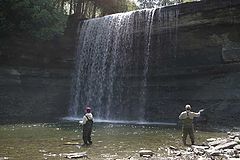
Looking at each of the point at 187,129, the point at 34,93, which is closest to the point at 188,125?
the point at 187,129

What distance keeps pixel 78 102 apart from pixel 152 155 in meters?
20.7

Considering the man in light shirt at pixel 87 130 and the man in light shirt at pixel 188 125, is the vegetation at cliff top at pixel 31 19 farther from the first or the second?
the man in light shirt at pixel 188 125

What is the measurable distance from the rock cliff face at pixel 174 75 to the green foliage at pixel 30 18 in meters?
2.65

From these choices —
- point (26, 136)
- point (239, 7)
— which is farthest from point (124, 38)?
point (26, 136)

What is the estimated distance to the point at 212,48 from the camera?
1057 inches

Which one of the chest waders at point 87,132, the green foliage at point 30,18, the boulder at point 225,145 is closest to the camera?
the boulder at point 225,145

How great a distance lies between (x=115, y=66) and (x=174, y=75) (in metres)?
5.49

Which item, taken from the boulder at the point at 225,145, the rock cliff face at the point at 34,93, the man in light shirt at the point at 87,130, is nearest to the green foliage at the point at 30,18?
the rock cliff face at the point at 34,93

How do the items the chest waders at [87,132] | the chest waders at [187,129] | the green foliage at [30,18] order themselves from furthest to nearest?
the green foliage at [30,18] → the chest waders at [87,132] → the chest waders at [187,129]

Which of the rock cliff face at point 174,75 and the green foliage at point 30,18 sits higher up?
the green foliage at point 30,18

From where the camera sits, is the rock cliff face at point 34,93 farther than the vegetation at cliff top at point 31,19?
No

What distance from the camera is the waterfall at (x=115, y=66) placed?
97.1 ft

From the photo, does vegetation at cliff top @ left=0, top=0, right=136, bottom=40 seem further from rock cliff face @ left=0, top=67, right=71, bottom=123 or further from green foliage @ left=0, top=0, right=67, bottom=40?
rock cliff face @ left=0, top=67, right=71, bottom=123

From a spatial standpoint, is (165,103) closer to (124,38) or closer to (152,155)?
(124,38)
